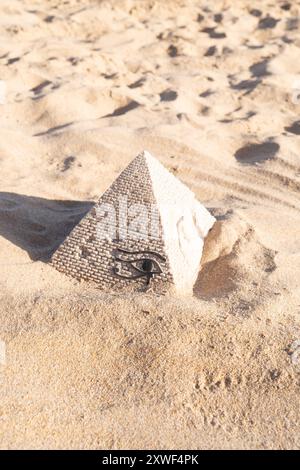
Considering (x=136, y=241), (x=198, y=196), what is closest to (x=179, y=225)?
(x=136, y=241)

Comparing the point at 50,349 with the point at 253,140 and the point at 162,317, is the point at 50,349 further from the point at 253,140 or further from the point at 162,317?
the point at 253,140

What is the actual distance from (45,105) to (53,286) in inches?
123

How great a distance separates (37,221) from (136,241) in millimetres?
1049

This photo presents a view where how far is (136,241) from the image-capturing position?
320 centimetres

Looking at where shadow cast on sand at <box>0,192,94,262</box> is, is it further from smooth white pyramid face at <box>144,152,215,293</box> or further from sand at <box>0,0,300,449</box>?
smooth white pyramid face at <box>144,152,215,293</box>

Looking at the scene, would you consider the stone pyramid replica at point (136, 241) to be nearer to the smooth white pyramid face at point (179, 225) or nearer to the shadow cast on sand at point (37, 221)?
the smooth white pyramid face at point (179, 225)

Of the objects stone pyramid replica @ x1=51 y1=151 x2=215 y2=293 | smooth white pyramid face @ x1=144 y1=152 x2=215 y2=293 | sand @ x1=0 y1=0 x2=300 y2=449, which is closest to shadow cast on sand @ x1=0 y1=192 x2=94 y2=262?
sand @ x1=0 y1=0 x2=300 y2=449

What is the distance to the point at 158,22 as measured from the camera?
8.20m

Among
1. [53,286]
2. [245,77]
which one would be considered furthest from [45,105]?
[53,286]

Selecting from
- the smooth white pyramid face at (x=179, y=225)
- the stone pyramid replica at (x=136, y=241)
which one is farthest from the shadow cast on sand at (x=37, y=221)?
the smooth white pyramid face at (x=179, y=225)

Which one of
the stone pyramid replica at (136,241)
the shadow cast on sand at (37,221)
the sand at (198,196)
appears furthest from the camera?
the shadow cast on sand at (37,221)

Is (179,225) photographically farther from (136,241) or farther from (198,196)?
(198,196)

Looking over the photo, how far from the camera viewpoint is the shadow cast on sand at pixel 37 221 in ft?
12.0

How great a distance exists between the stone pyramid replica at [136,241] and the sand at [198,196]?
0.36ft
